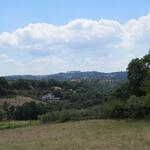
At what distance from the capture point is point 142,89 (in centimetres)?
5725

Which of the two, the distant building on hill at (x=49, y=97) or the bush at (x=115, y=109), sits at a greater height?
the bush at (x=115, y=109)

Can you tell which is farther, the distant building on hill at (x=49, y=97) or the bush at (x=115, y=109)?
the distant building on hill at (x=49, y=97)

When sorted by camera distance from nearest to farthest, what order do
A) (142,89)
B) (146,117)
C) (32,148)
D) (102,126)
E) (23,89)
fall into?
(32,148) → (102,126) → (146,117) → (142,89) → (23,89)

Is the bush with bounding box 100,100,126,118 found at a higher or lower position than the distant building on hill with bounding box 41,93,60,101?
higher

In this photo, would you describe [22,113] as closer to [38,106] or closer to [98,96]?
[38,106]

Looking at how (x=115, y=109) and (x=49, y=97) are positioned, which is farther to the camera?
(x=49, y=97)

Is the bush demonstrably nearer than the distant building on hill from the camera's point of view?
Yes

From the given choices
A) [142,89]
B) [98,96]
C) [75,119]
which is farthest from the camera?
[98,96]

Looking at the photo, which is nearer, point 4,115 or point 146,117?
point 146,117

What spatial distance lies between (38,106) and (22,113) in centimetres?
465

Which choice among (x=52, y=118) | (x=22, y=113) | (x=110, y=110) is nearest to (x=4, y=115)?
(x=22, y=113)

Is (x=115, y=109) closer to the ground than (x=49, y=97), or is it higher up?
higher up

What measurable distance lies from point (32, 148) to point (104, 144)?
414 centimetres

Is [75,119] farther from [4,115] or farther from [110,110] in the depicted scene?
[4,115]
